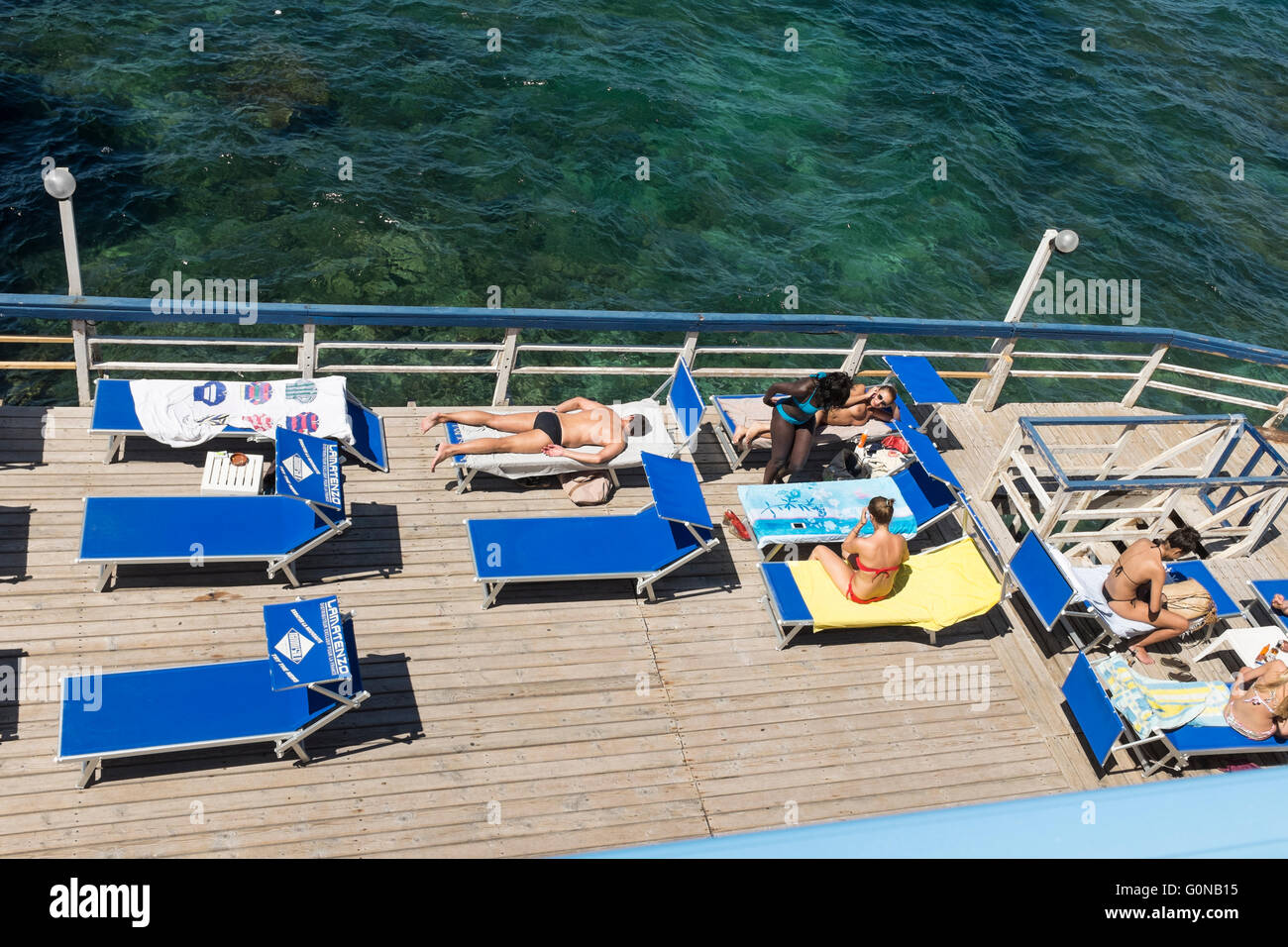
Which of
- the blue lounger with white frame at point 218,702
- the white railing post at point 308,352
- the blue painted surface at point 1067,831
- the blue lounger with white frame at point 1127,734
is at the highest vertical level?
the blue painted surface at point 1067,831

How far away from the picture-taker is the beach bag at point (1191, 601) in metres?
10.1

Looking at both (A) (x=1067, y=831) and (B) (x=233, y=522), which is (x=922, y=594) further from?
(A) (x=1067, y=831)

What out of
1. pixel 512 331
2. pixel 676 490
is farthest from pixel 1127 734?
pixel 512 331

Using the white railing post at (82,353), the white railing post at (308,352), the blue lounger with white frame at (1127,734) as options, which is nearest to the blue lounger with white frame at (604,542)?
the white railing post at (308,352)

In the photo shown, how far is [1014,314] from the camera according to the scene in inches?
500

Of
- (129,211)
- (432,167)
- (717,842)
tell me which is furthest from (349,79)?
(717,842)

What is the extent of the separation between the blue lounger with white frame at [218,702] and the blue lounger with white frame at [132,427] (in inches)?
102

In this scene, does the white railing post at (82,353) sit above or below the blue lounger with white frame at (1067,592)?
above

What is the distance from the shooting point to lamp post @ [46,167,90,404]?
873 centimetres

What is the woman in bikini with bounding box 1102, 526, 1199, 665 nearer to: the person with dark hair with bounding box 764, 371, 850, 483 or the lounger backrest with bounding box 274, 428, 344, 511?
the person with dark hair with bounding box 764, 371, 850, 483

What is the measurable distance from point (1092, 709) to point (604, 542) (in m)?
4.69

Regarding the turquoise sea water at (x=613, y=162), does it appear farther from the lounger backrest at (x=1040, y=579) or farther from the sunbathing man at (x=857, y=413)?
the lounger backrest at (x=1040, y=579)

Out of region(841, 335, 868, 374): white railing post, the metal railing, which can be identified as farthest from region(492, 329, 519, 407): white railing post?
region(841, 335, 868, 374): white railing post
